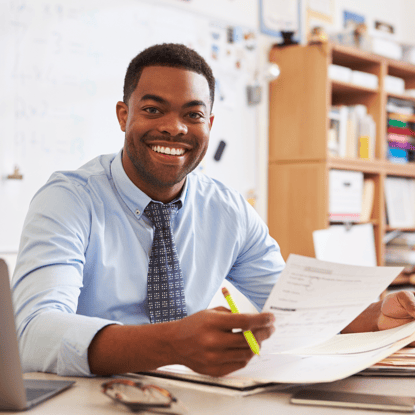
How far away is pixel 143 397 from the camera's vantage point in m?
0.60

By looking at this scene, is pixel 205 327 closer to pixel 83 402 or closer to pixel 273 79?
pixel 83 402

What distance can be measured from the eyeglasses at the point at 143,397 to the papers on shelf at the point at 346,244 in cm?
217

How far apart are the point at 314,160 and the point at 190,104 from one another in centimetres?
179

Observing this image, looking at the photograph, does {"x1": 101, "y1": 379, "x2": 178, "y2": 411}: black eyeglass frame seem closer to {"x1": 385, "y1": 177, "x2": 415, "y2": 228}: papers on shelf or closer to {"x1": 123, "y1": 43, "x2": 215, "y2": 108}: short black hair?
{"x1": 123, "y1": 43, "x2": 215, "y2": 108}: short black hair

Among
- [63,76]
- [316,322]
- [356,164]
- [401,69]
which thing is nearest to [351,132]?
[356,164]

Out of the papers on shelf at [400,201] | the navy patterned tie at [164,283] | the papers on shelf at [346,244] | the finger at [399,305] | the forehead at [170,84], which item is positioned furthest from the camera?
the papers on shelf at [400,201]

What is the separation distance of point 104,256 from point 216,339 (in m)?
0.55

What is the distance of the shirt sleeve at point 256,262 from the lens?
1397 mm

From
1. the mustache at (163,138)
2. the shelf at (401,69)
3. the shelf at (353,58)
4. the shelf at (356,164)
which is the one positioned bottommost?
the mustache at (163,138)

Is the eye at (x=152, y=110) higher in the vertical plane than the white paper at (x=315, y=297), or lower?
higher

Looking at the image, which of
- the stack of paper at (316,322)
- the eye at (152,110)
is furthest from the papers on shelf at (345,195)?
the stack of paper at (316,322)

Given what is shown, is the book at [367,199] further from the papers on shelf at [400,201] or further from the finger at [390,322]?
the finger at [390,322]

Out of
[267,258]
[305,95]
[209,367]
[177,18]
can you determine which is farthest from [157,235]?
[305,95]

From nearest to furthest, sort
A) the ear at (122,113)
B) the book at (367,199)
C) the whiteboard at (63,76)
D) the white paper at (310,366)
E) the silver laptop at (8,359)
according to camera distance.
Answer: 1. the silver laptop at (8,359)
2. the white paper at (310,366)
3. the ear at (122,113)
4. the whiteboard at (63,76)
5. the book at (367,199)
